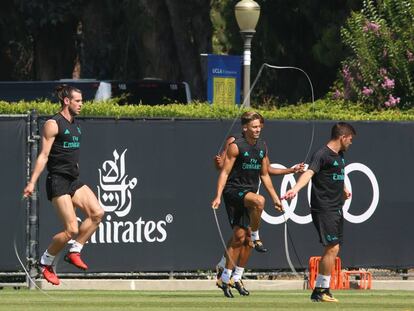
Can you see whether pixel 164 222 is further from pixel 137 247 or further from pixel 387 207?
pixel 387 207

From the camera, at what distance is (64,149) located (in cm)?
1513

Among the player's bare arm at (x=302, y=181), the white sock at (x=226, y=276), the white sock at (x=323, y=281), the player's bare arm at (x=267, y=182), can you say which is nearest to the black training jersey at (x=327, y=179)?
the player's bare arm at (x=302, y=181)

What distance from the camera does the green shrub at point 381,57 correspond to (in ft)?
83.2

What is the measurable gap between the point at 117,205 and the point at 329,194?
3926mm

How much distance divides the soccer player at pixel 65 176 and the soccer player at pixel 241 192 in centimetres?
156

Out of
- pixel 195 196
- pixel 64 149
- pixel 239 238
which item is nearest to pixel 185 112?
pixel 195 196

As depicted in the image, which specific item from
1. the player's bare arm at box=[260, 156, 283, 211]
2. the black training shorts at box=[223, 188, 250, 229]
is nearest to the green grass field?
the black training shorts at box=[223, 188, 250, 229]

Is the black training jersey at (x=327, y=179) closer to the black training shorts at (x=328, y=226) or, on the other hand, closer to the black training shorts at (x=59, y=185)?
the black training shorts at (x=328, y=226)

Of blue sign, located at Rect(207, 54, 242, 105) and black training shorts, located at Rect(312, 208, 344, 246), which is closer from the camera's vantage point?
black training shorts, located at Rect(312, 208, 344, 246)

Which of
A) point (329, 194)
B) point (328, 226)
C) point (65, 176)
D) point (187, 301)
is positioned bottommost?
point (187, 301)

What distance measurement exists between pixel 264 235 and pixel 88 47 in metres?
19.2

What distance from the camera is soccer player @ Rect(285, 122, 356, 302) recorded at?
49.9 ft

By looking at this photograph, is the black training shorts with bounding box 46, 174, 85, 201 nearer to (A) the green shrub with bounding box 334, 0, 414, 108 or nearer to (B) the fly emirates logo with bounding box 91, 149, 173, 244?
(B) the fly emirates logo with bounding box 91, 149, 173, 244

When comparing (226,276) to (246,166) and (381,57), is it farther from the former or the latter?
(381,57)
